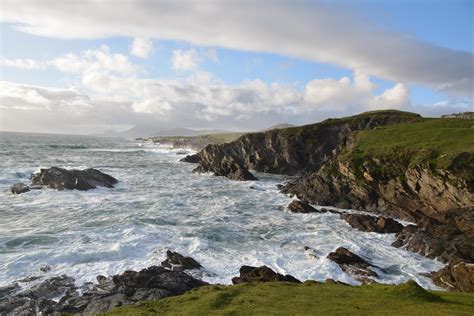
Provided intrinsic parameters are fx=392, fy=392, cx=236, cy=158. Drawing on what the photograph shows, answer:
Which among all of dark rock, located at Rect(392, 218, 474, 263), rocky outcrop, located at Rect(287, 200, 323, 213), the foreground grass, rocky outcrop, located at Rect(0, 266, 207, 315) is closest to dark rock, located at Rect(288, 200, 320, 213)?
rocky outcrop, located at Rect(287, 200, 323, 213)

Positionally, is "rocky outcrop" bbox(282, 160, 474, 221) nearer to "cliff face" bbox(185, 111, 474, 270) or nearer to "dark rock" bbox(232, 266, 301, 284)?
"cliff face" bbox(185, 111, 474, 270)

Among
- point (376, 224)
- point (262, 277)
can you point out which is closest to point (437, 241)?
point (376, 224)

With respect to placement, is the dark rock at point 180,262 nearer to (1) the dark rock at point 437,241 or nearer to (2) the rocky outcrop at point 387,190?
(1) the dark rock at point 437,241

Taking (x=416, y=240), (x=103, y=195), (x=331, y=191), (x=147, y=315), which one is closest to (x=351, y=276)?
(x=416, y=240)

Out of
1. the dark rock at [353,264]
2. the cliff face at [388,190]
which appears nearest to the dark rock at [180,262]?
the dark rock at [353,264]

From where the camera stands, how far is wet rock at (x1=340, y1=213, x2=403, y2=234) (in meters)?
38.9

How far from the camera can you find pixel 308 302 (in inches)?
641

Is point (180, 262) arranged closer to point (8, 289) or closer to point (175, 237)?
point (175, 237)

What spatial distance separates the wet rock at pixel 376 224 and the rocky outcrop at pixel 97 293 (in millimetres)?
22009

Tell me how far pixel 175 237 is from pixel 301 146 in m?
56.8

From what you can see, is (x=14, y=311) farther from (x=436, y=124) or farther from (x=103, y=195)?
(x=436, y=124)

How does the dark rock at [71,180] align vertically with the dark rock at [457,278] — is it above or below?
above

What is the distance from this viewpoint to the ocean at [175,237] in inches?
1079

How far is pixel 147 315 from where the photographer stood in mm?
14906
